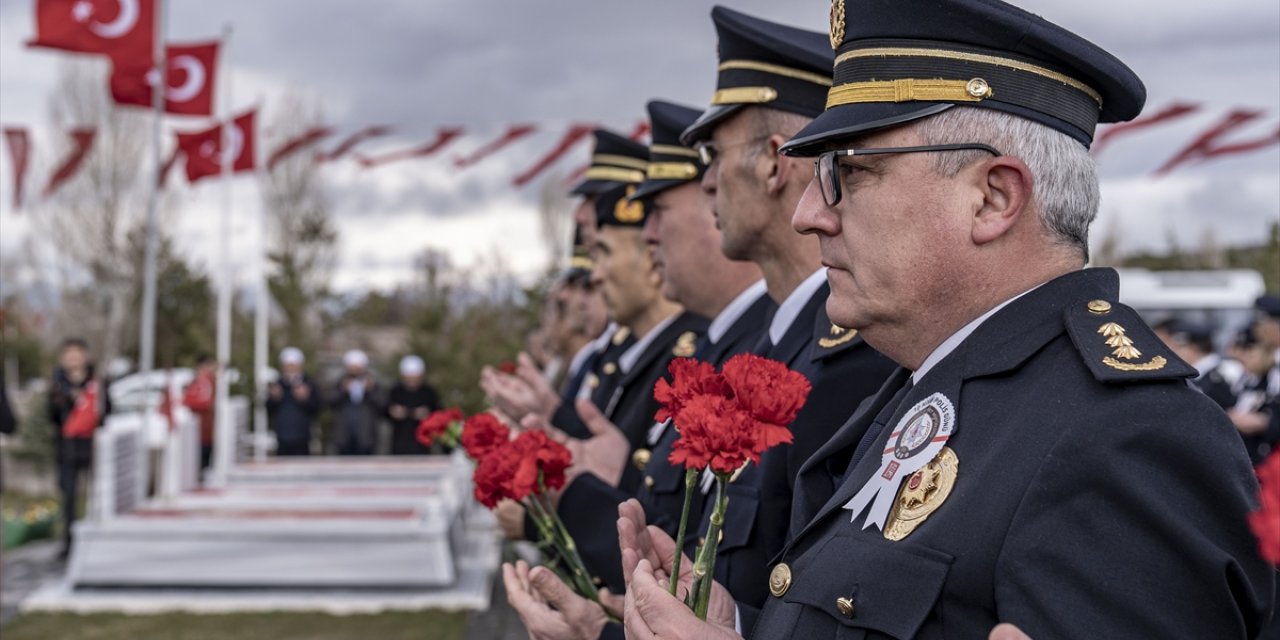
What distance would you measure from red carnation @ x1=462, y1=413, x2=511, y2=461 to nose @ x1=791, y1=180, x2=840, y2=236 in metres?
1.09

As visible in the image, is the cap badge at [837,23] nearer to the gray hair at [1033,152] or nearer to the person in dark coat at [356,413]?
the gray hair at [1033,152]

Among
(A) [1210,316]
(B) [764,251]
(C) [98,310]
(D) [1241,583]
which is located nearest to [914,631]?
(D) [1241,583]

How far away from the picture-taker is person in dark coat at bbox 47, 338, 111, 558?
11.5m

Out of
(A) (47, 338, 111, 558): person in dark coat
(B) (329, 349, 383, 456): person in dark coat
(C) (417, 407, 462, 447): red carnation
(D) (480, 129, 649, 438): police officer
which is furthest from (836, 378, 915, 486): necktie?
(B) (329, 349, 383, 456): person in dark coat

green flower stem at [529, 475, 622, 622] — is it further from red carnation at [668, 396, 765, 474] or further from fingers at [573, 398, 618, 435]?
red carnation at [668, 396, 765, 474]

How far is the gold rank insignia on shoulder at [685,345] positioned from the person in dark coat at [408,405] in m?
12.6

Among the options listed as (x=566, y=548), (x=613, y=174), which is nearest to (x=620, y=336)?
(x=613, y=174)

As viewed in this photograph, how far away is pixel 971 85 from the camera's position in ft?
5.74

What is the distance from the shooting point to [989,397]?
1671mm

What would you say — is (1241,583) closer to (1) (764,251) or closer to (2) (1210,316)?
(1) (764,251)

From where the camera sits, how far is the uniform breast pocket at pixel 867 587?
5.04 ft

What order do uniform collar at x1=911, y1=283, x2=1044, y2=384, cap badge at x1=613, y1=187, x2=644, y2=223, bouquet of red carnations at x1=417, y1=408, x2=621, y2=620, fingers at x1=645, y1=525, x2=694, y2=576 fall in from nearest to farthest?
uniform collar at x1=911, y1=283, x2=1044, y2=384, fingers at x1=645, y1=525, x2=694, y2=576, bouquet of red carnations at x1=417, y1=408, x2=621, y2=620, cap badge at x1=613, y1=187, x2=644, y2=223

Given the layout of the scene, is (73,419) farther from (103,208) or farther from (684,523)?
(103,208)

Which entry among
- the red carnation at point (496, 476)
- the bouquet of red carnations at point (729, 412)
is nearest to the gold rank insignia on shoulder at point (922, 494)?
the bouquet of red carnations at point (729, 412)
